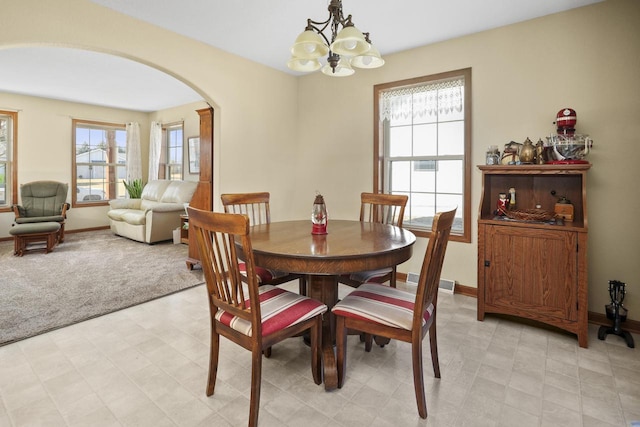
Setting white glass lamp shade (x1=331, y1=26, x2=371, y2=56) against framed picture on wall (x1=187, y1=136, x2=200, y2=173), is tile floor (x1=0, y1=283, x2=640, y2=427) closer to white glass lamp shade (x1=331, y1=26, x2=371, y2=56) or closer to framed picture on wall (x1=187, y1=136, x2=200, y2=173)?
white glass lamp shade (x1=331, y1=26, x2=371, y2=56)

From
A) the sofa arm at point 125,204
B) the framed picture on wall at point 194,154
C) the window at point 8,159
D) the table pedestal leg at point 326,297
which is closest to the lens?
the table pedestal leg at point 326,297

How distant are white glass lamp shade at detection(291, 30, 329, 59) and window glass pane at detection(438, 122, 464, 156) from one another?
1843mm

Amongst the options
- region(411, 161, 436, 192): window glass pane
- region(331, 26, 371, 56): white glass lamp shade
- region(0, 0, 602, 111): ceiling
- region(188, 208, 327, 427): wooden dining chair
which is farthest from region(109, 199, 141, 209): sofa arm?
region(331, 26, 371, 56): white glass lamp shade

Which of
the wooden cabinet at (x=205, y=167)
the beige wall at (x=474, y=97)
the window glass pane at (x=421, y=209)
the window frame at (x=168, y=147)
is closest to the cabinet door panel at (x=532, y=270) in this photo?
the beige wall at (x=474, y=97)

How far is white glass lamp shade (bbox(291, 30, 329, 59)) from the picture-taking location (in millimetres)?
1869

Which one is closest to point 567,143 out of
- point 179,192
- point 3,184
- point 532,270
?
point 532,270

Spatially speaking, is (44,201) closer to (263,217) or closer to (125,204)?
(125,204)

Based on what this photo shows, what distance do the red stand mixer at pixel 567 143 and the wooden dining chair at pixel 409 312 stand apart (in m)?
1.43

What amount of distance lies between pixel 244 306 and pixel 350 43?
1.51 meters

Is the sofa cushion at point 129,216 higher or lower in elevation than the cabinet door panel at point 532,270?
higher

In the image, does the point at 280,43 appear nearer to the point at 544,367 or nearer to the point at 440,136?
the point at 440,136

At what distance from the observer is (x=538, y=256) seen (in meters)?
2.43

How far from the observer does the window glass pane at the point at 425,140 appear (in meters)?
3.46

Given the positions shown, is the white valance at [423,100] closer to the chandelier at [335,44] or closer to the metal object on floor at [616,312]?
the chandelier at [335,44]
